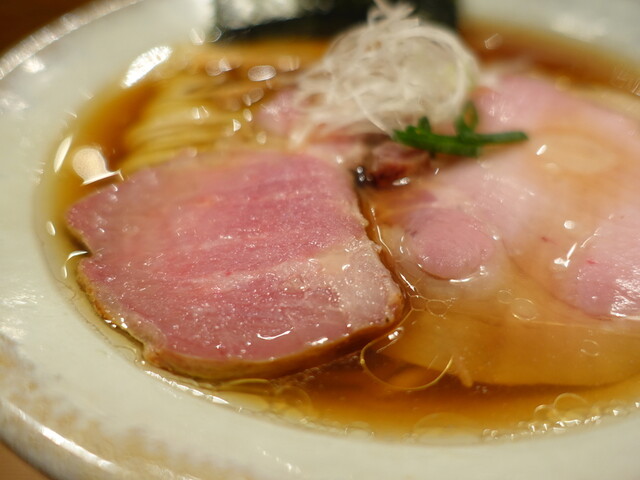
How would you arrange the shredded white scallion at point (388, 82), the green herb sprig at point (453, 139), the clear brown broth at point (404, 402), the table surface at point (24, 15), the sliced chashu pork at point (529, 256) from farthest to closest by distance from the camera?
the table surface at point (24, 15) → the shredded white scallion at point (388, 82) → the green herb sprig at point (453, 139) → the sliced chashu pork at point (529, 256) → the clear brown broth at point (404, 402)

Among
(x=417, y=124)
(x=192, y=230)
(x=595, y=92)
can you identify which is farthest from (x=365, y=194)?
(x=595, y=92)

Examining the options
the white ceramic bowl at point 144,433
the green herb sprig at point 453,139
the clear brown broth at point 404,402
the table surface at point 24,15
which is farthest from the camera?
the table surface at point 24,15

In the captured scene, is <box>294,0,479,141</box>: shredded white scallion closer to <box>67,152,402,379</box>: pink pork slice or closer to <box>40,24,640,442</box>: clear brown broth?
<box>67,152,402,379</box>: pink pork slice

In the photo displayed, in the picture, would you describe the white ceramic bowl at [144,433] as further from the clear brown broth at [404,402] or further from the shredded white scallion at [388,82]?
the shredded white scallion at [388,82]

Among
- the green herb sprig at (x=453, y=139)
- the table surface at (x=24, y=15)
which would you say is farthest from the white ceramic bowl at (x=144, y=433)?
the table surface at (x=24, y=15)

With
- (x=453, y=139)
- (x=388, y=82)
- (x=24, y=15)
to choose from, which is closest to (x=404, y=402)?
(x=453, y=139)
